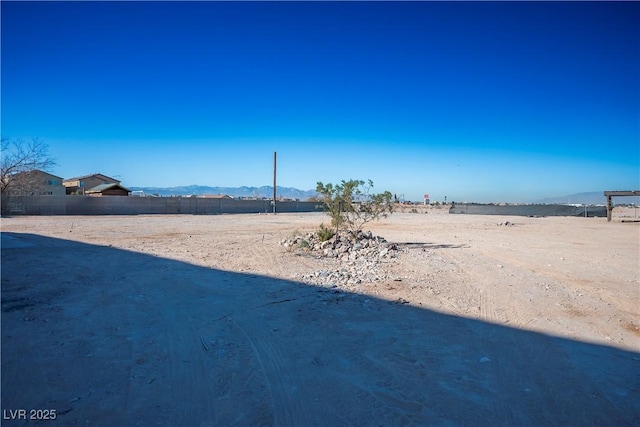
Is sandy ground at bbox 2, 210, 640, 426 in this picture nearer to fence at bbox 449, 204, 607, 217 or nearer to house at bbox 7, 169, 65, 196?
house at bbox 7, 169, 65, 196

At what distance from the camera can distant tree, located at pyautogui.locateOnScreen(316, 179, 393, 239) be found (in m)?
12.3

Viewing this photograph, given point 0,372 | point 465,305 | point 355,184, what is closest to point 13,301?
point 0,372

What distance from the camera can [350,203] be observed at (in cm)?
1249

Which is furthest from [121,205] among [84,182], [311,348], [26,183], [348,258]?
[311,348]

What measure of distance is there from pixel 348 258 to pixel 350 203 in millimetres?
2798

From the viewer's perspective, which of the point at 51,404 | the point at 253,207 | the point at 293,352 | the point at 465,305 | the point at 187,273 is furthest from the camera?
the point at 253,207

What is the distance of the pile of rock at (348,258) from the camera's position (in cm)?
786

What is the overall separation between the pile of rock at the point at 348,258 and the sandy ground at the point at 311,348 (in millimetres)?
420

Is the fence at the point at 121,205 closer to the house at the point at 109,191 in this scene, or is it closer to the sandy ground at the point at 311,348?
the house at the point at 109,191

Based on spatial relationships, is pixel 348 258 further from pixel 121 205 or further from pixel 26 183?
pixel 26 183

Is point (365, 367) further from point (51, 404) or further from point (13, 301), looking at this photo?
point (13, 301)

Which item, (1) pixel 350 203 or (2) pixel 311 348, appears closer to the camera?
(2) pixel 311 348

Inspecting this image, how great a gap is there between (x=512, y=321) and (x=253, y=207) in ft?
141

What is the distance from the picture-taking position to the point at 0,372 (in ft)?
11.6
